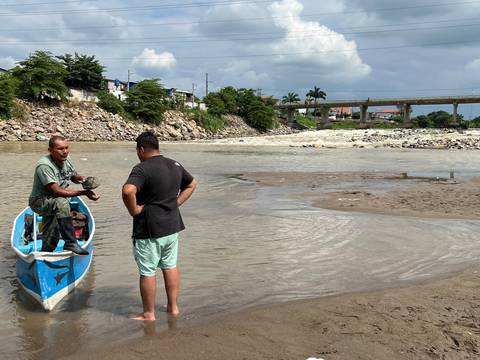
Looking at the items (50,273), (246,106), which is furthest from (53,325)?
(246,106)

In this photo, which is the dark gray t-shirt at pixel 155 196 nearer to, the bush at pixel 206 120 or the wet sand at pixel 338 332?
the wet sand at pixel 338 332

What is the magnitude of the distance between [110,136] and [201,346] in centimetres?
5496

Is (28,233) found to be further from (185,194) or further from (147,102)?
(147,102)

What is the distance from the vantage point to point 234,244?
9219 millimetres

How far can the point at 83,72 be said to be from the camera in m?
68.4

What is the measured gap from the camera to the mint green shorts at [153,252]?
4984 mm

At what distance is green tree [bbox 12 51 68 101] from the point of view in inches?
2276

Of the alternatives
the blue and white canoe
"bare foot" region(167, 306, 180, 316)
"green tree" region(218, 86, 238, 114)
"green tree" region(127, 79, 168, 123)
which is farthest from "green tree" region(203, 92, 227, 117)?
"bare foot" region(167, 306, 180, 316)

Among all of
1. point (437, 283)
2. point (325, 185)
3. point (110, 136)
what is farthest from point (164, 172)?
point (110, 136)

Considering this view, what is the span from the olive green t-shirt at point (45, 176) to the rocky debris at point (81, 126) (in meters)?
41.0

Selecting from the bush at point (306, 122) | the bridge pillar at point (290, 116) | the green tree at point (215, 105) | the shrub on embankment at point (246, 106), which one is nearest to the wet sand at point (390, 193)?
the green tree at point (215, 105)

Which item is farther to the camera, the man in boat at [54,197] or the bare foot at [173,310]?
the man in boat at [54,197]

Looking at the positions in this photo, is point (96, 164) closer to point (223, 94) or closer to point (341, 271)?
point (341, 271)

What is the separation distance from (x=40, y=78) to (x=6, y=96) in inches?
309
